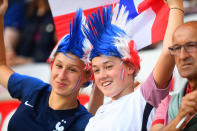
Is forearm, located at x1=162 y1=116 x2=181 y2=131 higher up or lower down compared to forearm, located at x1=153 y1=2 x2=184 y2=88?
lower down

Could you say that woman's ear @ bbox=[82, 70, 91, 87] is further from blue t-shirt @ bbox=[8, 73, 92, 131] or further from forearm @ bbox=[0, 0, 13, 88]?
forearm @ bbox=[0, 0, 13, 88]

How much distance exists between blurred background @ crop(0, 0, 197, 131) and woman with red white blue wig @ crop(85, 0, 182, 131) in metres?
1.93

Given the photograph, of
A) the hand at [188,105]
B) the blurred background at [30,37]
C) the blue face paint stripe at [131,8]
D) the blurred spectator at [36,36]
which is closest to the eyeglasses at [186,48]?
the hand at [188,105]

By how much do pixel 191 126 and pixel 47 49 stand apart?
A: 377cm

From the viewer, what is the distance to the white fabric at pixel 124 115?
253 cm

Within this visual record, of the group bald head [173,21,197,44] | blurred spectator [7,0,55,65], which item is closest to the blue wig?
bald head [173,21,197,44]

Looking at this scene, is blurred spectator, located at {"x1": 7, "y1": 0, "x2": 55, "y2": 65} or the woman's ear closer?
the woman's ear

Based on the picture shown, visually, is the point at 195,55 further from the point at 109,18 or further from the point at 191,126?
the point at 109,18

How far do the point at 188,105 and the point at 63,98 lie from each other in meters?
1.34

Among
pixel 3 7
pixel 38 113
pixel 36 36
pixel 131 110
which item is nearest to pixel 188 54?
pixel 131 110

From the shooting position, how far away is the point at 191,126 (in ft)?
6.80

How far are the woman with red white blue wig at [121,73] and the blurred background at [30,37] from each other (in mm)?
1928

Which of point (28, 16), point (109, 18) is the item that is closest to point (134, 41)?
point (109, 18)

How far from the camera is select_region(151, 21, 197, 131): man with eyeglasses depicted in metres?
2.04
